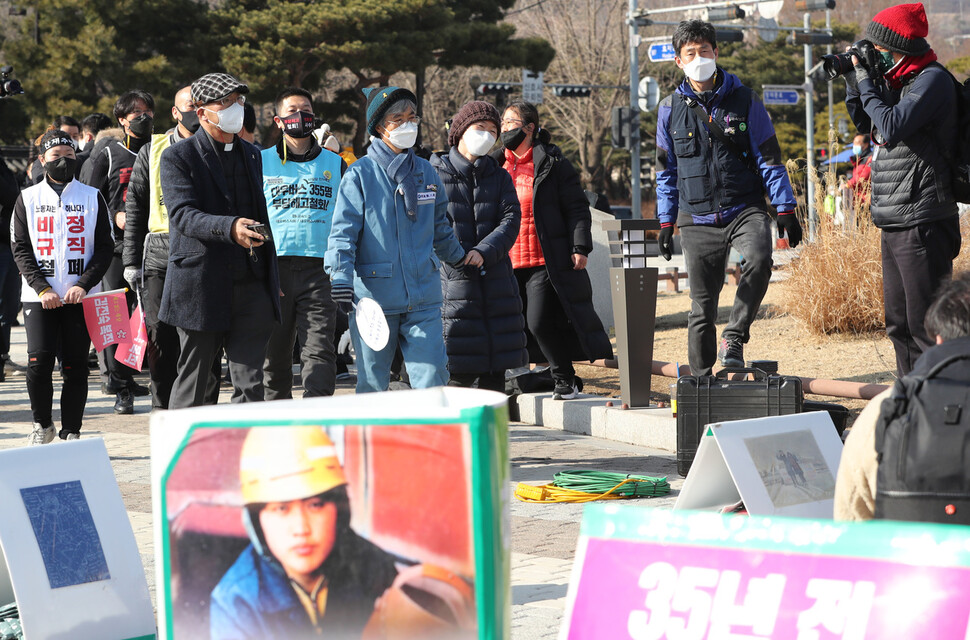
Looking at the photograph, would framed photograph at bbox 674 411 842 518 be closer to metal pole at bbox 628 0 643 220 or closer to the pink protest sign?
the pink protest sign

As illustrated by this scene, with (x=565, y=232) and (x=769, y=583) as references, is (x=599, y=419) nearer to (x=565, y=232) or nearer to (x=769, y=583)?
(x=565, y=232)

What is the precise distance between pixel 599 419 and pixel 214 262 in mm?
3098

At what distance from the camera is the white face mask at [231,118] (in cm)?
615

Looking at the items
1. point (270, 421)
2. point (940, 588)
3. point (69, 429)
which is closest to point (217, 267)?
point (69, 429)

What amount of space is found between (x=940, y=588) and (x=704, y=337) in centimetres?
514

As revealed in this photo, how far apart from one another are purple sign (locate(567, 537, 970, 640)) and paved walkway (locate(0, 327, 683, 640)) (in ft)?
3.60

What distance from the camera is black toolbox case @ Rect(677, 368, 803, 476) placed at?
6.43 m

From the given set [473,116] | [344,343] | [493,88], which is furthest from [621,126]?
[473,116]

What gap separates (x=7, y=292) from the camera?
1173cm

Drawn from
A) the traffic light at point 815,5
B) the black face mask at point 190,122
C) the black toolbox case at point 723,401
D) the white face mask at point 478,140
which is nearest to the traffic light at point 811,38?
the traffic light at point 815,5

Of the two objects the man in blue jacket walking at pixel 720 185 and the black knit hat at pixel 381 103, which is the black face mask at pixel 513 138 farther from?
the black knit hat at pixel 381 103

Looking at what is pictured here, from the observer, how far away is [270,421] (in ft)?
9.79

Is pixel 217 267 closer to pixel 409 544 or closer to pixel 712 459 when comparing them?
pixel 712 459

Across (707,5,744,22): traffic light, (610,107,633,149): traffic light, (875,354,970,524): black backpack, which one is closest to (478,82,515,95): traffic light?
(610,107,633,149): traffic light
